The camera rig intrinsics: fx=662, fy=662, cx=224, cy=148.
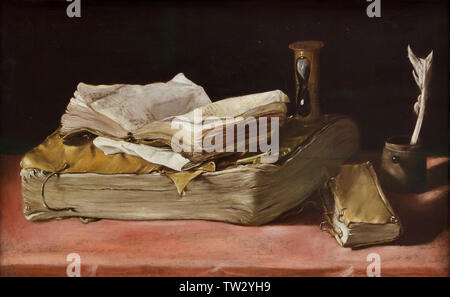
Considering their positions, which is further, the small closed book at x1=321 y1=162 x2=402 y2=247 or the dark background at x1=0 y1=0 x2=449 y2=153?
the dark background at x1=0 y1=0 x2=449 y2=153

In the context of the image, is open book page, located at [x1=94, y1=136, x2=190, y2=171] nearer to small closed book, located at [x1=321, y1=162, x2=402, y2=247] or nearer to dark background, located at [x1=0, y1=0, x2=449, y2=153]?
dark background, located at [x1=0, y1=0, x2=449, y2=153]

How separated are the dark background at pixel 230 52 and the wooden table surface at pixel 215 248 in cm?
33

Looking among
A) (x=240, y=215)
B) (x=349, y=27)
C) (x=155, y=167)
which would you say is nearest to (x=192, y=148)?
(x=155, y=167)

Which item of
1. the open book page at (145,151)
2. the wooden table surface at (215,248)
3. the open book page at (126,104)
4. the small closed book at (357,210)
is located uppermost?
the open book page at (126,104)

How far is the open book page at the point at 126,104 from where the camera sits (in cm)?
179

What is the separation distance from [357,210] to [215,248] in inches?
14.4

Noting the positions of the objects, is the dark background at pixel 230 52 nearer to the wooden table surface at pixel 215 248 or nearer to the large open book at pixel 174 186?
the large open book at pixel 174 186

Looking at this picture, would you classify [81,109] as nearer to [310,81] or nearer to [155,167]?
[155,167]

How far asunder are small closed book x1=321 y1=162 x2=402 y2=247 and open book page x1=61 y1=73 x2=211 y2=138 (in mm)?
478

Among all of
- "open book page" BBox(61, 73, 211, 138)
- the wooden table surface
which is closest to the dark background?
"open book page" BBox(61, 73, 211, 138)

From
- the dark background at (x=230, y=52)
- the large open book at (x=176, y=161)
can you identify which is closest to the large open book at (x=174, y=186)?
the large open book at (x=176, y=161)

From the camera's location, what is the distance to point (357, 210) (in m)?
1.62

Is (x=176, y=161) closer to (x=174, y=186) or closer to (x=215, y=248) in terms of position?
(x=174, y=186)

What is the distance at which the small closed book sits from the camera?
162cm
